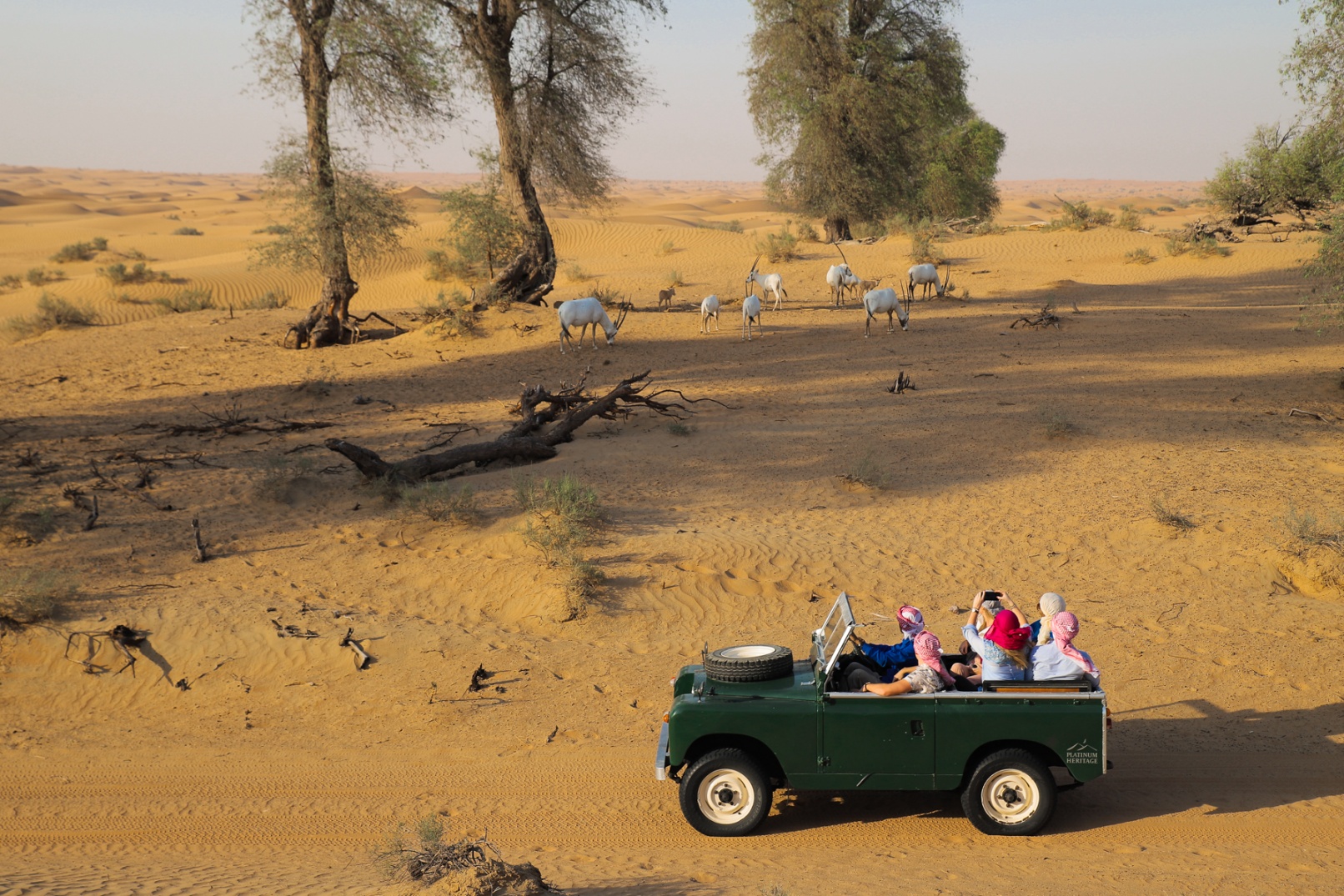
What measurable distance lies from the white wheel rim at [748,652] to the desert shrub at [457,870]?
1760mm

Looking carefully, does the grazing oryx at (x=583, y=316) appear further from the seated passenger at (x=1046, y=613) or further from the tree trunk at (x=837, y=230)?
the tree trunk at (x=837, y=230)

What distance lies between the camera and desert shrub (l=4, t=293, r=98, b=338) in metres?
22.2

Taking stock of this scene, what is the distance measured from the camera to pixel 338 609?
8.91m

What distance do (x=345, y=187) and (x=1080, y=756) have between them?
18543 mm

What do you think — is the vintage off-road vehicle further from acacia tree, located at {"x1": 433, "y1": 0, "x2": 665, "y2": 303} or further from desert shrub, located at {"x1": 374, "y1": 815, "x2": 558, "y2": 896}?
acacia tree, located at {"x1": 433, "y1": 0, "x2": 665, "y2": 303}

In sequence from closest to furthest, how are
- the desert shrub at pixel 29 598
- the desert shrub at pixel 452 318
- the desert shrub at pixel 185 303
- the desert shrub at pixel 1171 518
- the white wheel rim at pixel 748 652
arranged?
the white wheel rim at pixel 748 652, the desert shrub at pixel 29 598, the desert shrub at pixel 1171 518, the desert shrub at pixel 452 318, the desert shrub at pixel 185 303

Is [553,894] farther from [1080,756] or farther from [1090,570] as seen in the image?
[1090,570]

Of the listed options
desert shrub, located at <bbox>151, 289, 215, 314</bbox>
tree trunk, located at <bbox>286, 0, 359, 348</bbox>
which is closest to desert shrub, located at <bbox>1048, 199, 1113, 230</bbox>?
tree trunk, located at <bbox>286, 0, 359, 348</bbox>

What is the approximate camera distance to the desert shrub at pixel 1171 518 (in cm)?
1024

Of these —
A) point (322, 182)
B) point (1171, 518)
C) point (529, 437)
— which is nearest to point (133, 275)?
point (322, 182)

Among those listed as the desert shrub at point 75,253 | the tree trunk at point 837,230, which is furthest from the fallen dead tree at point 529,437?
the desert shrub at point 75,253

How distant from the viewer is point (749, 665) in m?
5.74

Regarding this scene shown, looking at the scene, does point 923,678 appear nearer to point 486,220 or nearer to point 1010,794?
point 1010,794

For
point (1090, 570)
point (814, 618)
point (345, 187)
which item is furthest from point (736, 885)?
point (345, 187)
